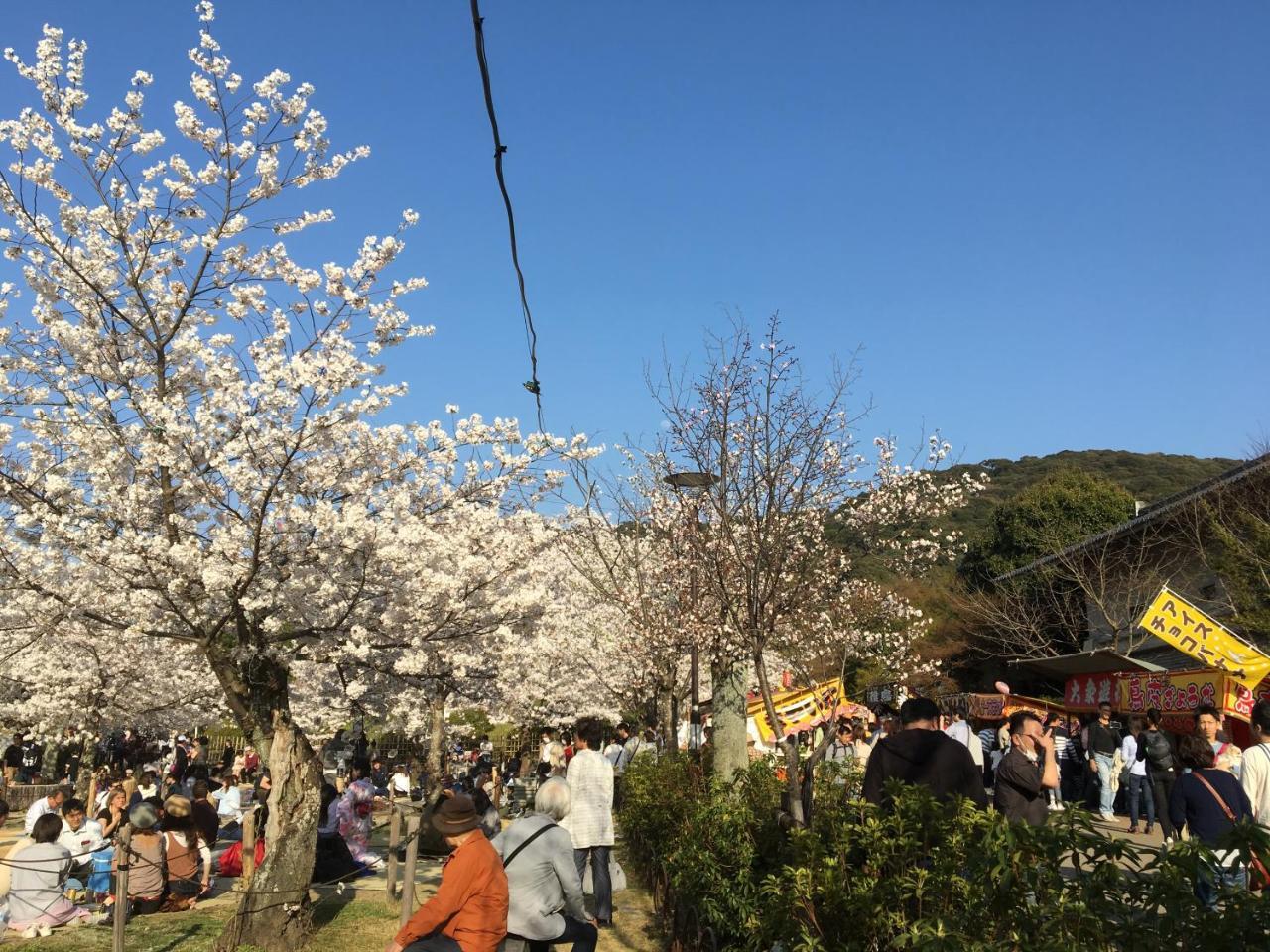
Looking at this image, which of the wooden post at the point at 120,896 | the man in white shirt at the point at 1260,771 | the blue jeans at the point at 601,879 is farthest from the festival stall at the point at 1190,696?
the wooden post at the point at 120,896

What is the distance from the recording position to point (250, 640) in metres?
8.95

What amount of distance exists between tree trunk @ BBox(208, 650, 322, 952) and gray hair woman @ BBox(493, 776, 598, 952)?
329 centimetres

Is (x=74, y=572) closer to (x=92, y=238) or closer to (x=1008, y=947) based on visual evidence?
(x=92, y=238)

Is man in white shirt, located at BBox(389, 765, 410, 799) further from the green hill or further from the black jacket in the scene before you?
the green hill

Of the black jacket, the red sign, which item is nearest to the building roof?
the red sign

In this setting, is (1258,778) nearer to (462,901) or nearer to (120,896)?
(462,901)

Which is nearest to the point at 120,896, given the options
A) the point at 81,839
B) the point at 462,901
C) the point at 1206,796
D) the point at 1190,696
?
the point at 462,901

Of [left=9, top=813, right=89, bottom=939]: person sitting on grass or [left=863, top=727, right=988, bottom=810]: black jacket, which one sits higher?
[left=863, top=727, right=988, bottom=810]: black jacket

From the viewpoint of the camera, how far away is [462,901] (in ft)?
15.8

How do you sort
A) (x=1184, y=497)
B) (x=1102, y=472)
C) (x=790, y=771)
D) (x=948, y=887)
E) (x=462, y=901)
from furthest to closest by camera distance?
(x=1102, y=472), (x=1184, y=497), (x=790, y=771), (x=462, y=901), (x=948, y=887)

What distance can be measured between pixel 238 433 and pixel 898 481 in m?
10.1

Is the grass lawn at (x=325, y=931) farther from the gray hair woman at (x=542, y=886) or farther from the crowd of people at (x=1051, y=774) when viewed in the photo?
the crowd of people at (x=1051, y=774)

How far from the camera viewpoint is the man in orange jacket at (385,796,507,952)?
478 cm

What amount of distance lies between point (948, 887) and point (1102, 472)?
177 ft
